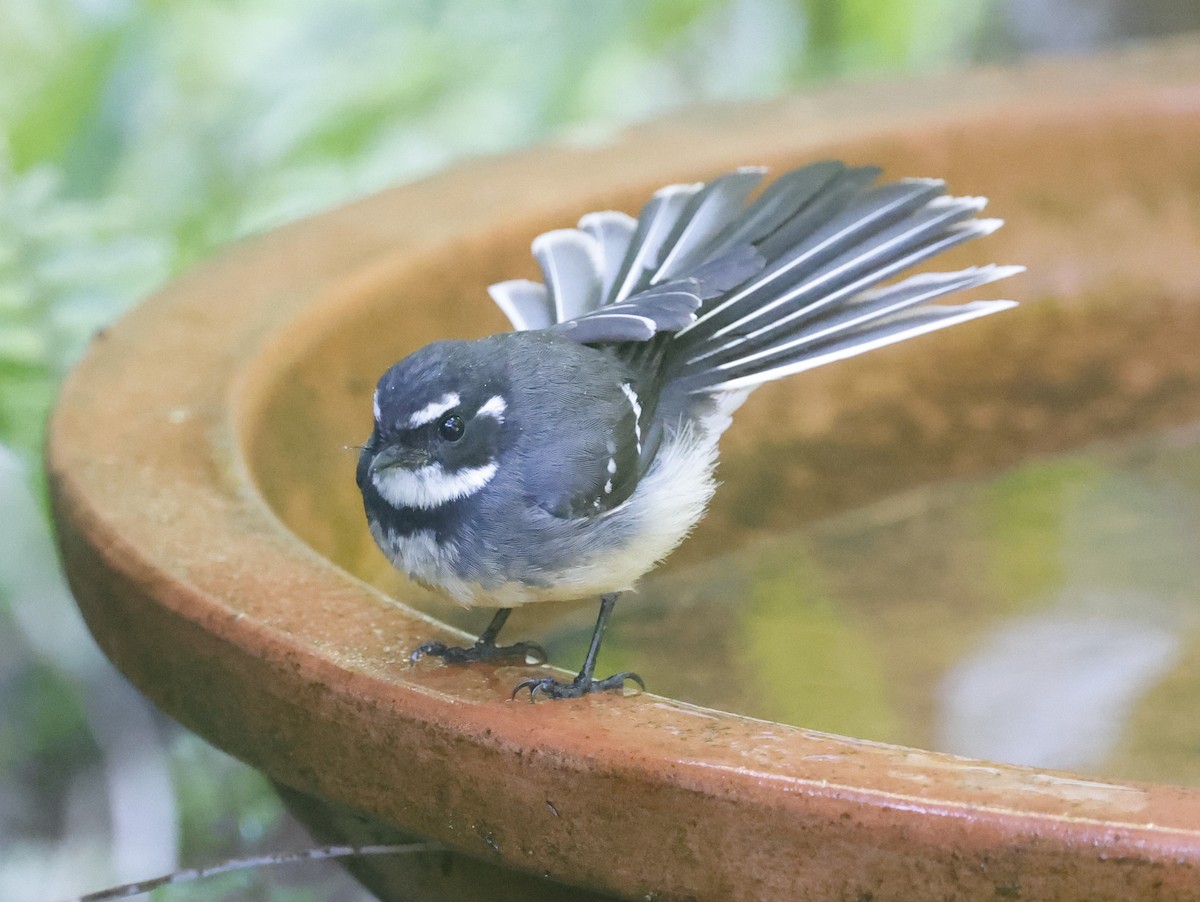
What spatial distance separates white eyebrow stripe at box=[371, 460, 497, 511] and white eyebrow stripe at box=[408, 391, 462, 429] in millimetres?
64

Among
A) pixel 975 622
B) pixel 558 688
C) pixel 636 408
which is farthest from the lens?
pixel 975 622

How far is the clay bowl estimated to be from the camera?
4.19ft

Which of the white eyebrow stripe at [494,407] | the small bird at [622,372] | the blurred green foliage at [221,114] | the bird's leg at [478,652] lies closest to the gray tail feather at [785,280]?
the small bird at [622,372]

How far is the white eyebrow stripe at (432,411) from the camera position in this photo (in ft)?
5.60

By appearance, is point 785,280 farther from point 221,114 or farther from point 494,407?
point 221,114

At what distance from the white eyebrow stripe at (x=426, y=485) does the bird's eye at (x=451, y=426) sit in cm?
4

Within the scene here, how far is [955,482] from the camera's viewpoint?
111 inches

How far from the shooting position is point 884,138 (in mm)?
2977

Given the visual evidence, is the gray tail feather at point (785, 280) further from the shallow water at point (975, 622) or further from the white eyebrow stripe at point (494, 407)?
the shallow water at point (975, 622)

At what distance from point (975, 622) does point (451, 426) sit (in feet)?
3.67

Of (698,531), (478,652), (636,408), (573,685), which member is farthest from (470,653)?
(698,531)

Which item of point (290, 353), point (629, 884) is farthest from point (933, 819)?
point (290, 353)

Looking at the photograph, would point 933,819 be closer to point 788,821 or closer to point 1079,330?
point 788,821

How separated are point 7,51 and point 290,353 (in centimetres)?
196
